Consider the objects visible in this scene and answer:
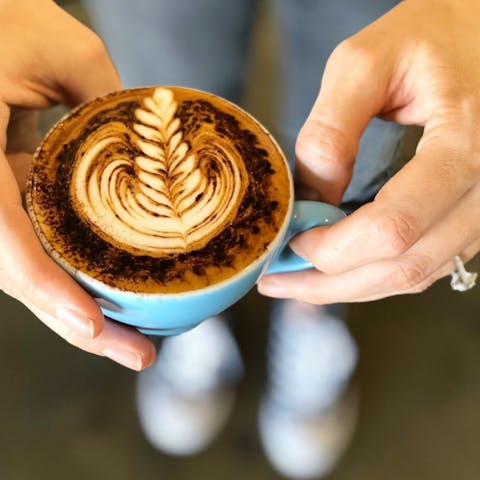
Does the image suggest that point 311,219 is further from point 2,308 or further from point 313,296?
point 2,308

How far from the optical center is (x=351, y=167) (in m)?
0.55

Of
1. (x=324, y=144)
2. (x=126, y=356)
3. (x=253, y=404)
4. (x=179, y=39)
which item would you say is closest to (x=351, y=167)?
(x=324, y=144)

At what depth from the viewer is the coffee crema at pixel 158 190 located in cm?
49

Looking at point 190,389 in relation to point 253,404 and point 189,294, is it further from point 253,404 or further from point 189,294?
point 189,294

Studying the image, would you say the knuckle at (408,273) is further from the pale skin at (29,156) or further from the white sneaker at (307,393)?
the white sneaker at (307,393)

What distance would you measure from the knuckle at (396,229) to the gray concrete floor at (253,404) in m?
0.60

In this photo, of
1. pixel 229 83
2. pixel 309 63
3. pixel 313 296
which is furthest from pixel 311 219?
pixel 229 83

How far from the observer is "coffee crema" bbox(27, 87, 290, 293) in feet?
1.61

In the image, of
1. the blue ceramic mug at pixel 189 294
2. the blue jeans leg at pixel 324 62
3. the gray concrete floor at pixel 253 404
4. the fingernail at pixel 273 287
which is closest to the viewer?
the blue ceramic mug at pixel 189 294

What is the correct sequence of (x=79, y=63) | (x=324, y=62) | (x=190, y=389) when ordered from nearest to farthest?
(x=79, y=63) → (x=324, y=62) → (x=190, y=389)

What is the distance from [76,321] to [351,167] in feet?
0.89

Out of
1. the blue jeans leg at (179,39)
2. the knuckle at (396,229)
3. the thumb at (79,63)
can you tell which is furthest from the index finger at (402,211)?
the blue jeans leg at (179,39)

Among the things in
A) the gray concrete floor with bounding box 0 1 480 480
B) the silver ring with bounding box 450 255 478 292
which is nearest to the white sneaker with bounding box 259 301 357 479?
the gray concrete floor with bounding box 0 1 480 480

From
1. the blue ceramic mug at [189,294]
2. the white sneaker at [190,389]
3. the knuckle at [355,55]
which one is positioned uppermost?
the knuckle at [355,55]
